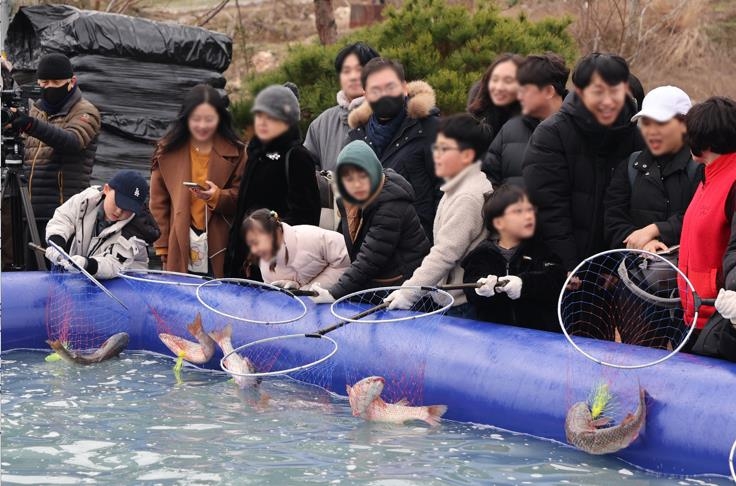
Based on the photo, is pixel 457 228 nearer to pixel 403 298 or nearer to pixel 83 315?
pixel 403 298

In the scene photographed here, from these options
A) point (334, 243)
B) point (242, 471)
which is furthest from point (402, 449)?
point (334, 243)

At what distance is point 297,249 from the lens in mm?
7051

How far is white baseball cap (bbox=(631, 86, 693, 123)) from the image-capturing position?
5.72 meters

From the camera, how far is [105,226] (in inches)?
314

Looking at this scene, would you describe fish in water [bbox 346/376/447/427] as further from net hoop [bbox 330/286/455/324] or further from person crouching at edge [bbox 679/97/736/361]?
person crouching at edge [bbox 679/97/736/361]

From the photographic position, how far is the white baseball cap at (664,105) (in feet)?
18.8

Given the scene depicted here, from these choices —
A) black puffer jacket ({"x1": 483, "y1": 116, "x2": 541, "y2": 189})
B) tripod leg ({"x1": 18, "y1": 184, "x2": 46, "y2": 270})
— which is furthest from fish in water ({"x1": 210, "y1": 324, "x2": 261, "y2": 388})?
tripod leg ({"x1": 18, "y1": 184, "x2": 46, "y2": 270})

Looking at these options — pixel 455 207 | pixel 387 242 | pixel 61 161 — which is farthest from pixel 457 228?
pixel 61 161

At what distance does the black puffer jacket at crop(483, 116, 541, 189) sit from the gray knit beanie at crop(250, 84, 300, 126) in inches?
51.6

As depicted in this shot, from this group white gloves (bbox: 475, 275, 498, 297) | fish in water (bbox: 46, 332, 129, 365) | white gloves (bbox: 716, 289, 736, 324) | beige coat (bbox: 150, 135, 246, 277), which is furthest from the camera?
beige coat (bbox: 150, 135, 246, 277)

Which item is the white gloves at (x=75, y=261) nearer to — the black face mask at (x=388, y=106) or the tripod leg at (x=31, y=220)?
the tripod leg at (x=31, y=220)

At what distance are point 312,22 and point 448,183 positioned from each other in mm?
16888

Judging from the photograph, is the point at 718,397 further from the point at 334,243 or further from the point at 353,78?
the point at 353,78

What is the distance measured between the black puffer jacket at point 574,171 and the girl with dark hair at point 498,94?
22.3 inches
